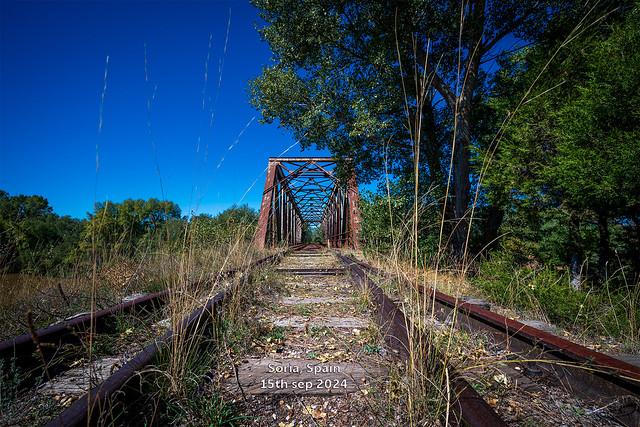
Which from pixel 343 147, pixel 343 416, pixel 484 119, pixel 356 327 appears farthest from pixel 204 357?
pixel 484 119

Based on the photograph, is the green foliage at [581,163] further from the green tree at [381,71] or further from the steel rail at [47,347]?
the steel rail at [47,347]

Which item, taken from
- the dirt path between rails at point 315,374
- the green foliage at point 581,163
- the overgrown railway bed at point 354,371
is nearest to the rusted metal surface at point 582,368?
the overgrown railway bed at point 354,371

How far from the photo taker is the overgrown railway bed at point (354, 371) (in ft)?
3.94

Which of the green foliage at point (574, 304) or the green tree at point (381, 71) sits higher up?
the green tree at point (381, 71)

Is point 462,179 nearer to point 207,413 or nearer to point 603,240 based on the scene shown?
point 603,240

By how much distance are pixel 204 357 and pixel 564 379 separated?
6.80 ft

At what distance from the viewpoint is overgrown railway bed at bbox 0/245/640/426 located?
47.3 inches

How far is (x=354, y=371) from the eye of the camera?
5.65 ft

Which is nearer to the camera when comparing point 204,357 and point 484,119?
point 204,357

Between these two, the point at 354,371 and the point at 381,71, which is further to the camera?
the point at 381,71

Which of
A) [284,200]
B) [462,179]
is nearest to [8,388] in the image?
[462,179]

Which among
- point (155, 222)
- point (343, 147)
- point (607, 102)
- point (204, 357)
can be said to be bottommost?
point (204, 357)

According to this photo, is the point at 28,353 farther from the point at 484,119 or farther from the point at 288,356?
the point at 484,119

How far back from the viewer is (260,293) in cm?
371
